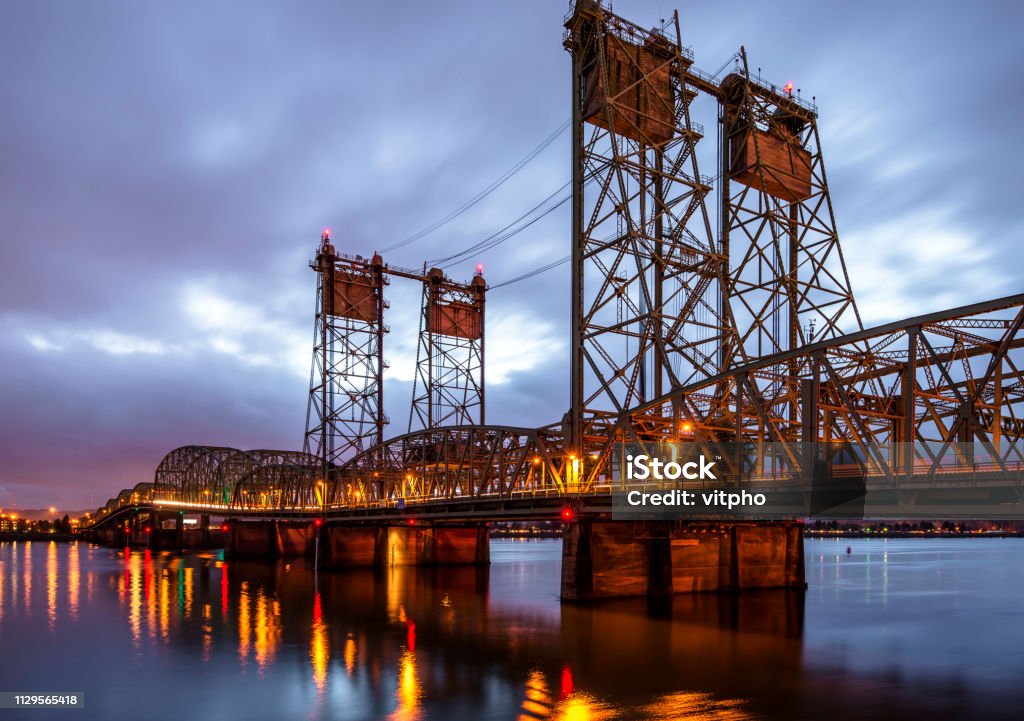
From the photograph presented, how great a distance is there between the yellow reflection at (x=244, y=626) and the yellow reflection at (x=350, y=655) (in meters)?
4.16

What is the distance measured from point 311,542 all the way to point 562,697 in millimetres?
81132

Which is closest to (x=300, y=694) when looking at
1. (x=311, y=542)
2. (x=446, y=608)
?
(x=446, y=608)

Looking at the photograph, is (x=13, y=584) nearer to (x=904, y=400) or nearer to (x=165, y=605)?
(x=165, y=605)

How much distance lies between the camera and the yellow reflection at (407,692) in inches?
985

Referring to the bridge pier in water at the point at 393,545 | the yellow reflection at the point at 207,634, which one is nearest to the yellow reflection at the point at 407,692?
the yellow reflection at the point at 207,634

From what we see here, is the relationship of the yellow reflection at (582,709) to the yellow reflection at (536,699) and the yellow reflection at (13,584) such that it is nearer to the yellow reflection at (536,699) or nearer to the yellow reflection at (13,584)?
the yellow reflection at (536,699)

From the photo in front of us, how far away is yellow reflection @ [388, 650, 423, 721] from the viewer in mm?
25031

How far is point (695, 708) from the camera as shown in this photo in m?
25.1

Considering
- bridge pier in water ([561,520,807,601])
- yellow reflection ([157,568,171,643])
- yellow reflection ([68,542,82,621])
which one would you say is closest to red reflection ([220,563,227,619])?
yellow reflection ([157,568,171,643])

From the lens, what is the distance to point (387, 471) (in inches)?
2896

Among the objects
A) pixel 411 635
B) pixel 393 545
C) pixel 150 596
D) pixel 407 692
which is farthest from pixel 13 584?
pixel 407 692

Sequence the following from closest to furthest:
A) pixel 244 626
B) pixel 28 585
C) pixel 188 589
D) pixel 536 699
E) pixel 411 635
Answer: pixel 536 699, pixel 411 635, pixel 244 626, pixel 188 589, pixel 28 585

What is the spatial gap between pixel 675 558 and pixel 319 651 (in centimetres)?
2407

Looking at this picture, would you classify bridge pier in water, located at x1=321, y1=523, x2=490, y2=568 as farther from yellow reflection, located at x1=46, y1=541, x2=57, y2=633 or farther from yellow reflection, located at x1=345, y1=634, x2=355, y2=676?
yellow reflection, located at x1=345, y1=634, x2=355, y2=676
